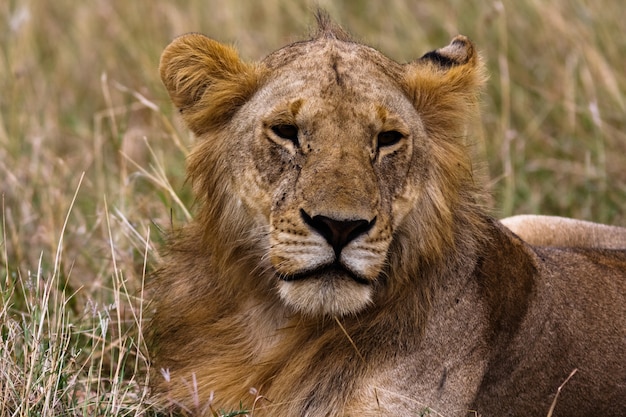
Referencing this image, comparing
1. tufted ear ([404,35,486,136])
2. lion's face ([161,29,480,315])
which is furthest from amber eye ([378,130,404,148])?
tufted ear ([404,35,486,136])

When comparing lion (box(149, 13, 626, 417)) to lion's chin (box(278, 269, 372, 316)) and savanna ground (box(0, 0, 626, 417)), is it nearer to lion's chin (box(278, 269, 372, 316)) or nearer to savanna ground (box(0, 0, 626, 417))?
lion's chin (box(278, 269, 372, 316))

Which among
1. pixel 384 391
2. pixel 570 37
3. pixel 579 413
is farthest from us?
pixel 570 37

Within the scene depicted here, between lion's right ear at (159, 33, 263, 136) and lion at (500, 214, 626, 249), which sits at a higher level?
lion's right ear at (159, 33, 263, 136)

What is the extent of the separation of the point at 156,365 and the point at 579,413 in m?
1.56

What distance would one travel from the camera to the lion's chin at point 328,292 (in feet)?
11.2

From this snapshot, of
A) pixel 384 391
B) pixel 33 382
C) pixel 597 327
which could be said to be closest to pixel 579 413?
pixel 597 327

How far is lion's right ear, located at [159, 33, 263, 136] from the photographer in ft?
13.1

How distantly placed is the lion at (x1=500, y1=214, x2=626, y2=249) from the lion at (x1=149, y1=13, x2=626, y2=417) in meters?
1.01

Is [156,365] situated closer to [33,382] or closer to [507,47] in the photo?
[33,382]

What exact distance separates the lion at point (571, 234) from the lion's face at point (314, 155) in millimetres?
Answer: 1317

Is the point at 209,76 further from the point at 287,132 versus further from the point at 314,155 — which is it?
the point at 314,155

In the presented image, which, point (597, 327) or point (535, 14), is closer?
point (597, 327)

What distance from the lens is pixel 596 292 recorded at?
14.0 feet

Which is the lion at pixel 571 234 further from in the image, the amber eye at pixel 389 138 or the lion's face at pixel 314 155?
the amber eye at pixel 389 138
